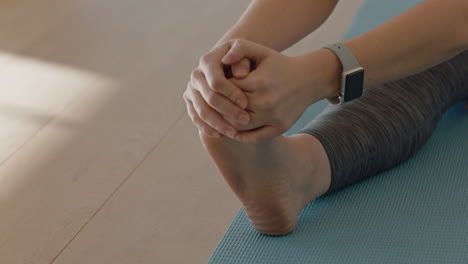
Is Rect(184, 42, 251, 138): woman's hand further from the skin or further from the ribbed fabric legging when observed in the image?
the ribbed fabric legging

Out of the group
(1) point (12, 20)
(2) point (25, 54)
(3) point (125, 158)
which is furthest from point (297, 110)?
(1) point (12, 20)

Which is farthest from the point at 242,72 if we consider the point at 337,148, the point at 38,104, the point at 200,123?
the point at 38,104

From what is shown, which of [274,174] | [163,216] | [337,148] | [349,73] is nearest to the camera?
[349,73]

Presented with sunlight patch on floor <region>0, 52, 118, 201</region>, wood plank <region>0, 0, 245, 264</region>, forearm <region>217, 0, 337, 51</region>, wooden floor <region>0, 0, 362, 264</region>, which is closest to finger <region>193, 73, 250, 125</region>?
forearm <region>217, 0, 337, 51</region>

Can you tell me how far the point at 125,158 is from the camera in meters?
1.76

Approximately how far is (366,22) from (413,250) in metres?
0.86

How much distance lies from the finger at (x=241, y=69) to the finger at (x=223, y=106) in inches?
1.7

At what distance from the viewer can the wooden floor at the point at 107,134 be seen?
59.6 inches

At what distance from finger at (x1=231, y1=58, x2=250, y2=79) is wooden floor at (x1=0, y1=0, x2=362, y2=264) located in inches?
21.4

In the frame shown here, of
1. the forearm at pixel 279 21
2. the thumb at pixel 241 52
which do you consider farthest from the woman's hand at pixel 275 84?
the forearm at pixel 279 21

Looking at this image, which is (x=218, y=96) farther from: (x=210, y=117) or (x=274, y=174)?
(x=274, y=174)

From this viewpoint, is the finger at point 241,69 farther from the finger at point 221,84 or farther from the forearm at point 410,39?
the forearm at point 410,39

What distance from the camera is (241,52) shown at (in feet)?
3.35

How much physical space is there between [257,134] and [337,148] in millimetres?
314
